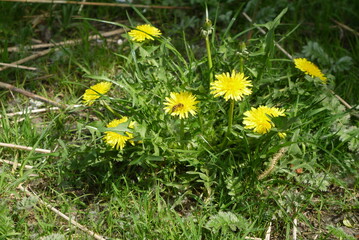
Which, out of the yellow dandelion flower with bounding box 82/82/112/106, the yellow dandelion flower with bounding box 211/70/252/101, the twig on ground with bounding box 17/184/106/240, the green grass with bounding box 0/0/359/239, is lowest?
the twig on ground with bounding box 17/184/106/240

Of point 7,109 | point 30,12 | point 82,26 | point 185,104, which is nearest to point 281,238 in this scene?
point 185,104

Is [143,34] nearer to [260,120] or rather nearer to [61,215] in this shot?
[260,120]

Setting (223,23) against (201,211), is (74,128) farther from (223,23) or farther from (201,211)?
(223,23)

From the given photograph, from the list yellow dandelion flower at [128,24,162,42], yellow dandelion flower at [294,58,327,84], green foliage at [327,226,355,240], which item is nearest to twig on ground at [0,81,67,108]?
yellow dandelion flower at [128,24,162,42]

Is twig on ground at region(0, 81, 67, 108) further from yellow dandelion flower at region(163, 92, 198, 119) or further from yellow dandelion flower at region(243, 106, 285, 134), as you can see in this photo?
yellow dandelion flower at region(243, 106, 285, 134)

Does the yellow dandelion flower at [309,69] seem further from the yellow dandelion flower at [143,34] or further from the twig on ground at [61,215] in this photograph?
the twig on ground at [61,215]

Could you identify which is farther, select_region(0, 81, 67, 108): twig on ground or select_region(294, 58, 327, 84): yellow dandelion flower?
select_region(0, 81, 67, 108): twig on ground

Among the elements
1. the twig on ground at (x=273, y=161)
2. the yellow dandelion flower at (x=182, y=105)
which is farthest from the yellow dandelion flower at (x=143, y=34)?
the twig on ground at (x=273, y=161)

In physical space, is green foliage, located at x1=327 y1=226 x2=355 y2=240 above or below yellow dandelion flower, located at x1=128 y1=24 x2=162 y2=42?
below
